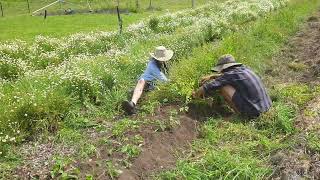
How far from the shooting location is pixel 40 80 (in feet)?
29.1

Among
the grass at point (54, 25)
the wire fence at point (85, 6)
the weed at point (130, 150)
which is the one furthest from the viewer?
the wire fence at point (85, 6)

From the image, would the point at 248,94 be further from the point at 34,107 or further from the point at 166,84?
the point at 34,107

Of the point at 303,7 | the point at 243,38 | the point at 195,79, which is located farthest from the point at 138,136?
the point at 303,7

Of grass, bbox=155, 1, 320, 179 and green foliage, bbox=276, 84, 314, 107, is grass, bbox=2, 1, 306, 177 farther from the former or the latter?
green foliage, bbox=276, 84, 314, 107

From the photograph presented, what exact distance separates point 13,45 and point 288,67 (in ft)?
24.3

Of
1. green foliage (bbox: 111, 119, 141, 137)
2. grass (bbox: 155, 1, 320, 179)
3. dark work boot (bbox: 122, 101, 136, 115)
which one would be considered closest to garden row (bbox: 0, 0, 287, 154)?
dark work boot (bbox: 122, 101, 136, 115)

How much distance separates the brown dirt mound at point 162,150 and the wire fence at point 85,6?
22.9 meters

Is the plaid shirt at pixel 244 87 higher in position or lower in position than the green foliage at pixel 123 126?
higher

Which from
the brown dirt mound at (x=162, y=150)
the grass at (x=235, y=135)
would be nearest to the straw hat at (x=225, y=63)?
the grass at (x=235, y=135)

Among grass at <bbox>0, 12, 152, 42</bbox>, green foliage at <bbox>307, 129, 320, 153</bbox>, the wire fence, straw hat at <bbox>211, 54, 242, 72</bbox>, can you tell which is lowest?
the wire fence

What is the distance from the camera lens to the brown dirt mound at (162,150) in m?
5.77

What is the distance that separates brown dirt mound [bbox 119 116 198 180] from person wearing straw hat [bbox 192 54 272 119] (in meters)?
0.69

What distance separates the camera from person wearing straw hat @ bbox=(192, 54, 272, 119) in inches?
292

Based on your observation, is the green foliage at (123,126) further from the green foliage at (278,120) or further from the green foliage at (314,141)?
the green foliage at (314,141)
